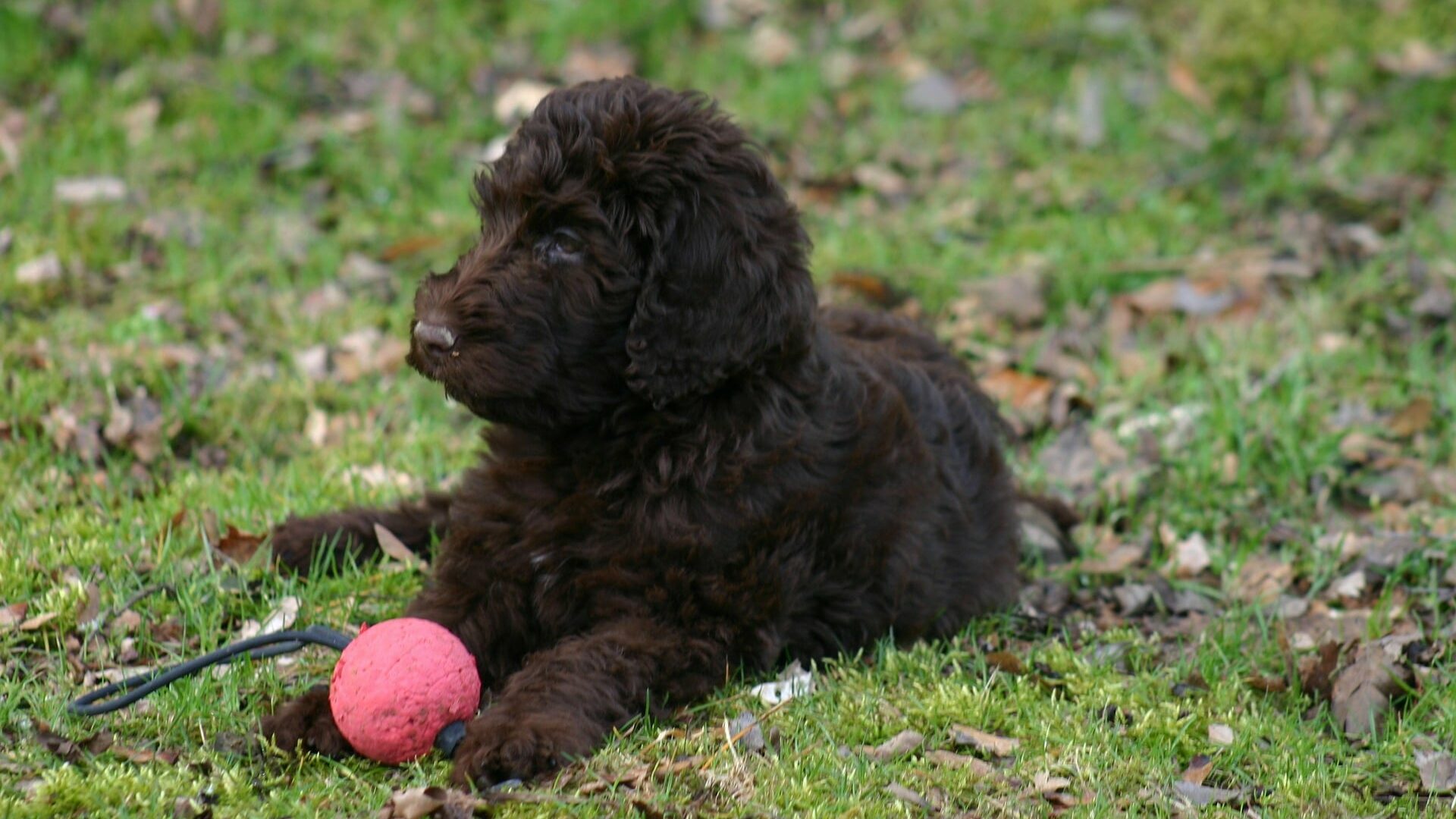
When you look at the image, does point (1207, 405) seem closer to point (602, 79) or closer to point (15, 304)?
point (602, 79)

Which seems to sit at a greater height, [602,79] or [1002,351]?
[602,79]

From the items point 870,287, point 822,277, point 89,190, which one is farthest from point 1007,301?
point 89,190

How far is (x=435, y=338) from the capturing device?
356cm

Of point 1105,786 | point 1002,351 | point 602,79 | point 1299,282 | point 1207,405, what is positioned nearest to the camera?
point 1105,786

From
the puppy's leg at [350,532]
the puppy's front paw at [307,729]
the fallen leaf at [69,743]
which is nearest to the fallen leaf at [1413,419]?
the puppy's leg at [350,532]

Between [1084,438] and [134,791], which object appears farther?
[1084,438]

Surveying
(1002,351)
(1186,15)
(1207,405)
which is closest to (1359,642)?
(1207,405)

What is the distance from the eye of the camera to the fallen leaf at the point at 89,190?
702 centimetres

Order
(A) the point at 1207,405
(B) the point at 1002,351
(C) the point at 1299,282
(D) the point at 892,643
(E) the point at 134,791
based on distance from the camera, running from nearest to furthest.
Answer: (E) the point at 134,791
(D) the point at 892,643
(A) the point at 1207,405
(B) the point at 1002,351
(C) the point at 1299,282

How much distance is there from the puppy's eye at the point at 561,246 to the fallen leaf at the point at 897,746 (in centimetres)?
136

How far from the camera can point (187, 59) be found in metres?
8.27

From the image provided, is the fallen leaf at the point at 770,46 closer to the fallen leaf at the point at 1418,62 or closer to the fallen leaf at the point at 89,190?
the fallen leaf at the point at 1418,62

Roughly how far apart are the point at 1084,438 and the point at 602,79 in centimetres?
294

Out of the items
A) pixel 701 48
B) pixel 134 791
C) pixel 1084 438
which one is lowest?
pixel 1084 438
